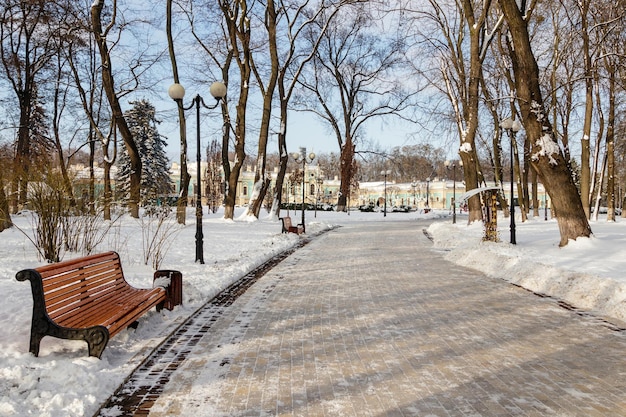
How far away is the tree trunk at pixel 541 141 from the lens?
472 inches

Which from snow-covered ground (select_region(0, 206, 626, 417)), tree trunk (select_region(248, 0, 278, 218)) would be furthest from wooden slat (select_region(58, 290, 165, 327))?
tree trunk (select_region(248, 0, 278, 218))

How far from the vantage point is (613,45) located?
19.9 metres

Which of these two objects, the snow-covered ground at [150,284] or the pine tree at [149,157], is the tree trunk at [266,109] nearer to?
the snow-covered ground at [150,284]

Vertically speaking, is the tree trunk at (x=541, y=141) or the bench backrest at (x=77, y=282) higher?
the tree trunk at (x=541, y=141)

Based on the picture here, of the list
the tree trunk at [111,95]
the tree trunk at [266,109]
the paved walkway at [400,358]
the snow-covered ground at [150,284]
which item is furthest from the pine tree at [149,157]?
the paved walkway at [400,358]

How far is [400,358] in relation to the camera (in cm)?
479

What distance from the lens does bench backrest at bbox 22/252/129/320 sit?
4445 millimetres

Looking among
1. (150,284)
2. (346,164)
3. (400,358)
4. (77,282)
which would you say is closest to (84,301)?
(77,282)

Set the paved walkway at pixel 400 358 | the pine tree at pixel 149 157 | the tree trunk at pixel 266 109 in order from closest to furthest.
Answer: the paved walkway at pixel 400 358
the tree trunk at pixel 266 109
the pine tree at pixel 149 157

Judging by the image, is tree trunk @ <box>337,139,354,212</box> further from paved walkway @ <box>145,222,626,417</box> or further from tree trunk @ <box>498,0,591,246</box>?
paved walkway @ <box>145,222,626,417</box>

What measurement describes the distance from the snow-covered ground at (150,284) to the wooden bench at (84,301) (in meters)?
0.25

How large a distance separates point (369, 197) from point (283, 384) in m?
93.2

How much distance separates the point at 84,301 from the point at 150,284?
10.0 ft

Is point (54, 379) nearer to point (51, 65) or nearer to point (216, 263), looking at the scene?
point (216, 263)
